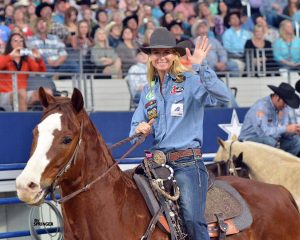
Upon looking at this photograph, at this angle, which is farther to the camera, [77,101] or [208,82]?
[208,82]

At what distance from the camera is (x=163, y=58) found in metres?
5.81

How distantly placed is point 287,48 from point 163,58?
9235mm

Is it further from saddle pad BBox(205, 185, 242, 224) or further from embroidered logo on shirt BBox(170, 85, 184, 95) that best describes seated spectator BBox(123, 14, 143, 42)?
embroidered logo on shirt BBox(170, 85, 184, 95)

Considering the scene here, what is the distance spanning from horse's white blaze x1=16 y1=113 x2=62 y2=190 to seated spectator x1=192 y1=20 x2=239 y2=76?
8580mm

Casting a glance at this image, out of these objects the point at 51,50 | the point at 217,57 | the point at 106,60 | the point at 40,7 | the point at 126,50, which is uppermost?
the point at 40,7

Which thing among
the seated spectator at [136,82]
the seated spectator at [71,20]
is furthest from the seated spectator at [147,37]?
the seated spectator at [71,20]

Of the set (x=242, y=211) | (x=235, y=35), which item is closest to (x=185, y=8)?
(x=235, y=35)

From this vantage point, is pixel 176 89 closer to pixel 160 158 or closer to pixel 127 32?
pixel 160 158

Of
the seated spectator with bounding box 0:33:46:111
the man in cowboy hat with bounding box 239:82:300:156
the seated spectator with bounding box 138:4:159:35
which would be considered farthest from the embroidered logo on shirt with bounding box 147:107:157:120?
the seated spectator with bounding box 138:4:159:35

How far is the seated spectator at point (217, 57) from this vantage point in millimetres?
13633

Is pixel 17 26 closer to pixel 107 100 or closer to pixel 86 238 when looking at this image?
Result: pixel 107 100

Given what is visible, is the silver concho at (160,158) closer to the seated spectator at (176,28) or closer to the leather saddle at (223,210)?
the leather saddle at (223,210)

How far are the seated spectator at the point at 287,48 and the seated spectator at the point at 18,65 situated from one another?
5.23 m

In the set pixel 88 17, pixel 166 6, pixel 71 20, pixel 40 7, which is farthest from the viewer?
pixel 166 6
